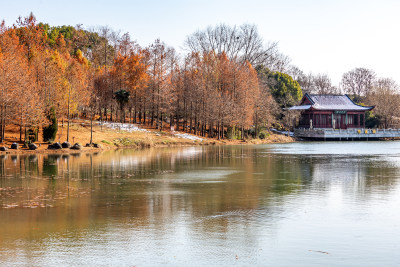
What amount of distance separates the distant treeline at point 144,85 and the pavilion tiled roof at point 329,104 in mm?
4075

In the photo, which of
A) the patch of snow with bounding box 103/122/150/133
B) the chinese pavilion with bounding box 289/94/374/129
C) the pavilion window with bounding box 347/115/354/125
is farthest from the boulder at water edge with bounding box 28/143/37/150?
the pavilion window with bounding box 347/115/354/125

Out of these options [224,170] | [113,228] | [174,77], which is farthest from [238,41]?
[113,228]

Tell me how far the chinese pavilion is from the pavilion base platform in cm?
428

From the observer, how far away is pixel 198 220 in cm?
1423

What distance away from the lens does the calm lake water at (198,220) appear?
417 inches

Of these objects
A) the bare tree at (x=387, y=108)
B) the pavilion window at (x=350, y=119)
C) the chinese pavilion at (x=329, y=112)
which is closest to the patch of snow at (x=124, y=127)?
the chinese pavilion at (x=329, y=112)

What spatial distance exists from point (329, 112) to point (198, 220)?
293ft

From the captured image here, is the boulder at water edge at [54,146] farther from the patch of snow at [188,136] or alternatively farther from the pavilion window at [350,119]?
the pavilion window at [350,119]

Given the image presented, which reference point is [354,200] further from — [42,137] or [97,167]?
[42,137]

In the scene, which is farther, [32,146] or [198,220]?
[32,146]

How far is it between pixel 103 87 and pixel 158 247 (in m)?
69.5

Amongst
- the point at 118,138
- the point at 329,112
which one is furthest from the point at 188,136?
the point at 329,112

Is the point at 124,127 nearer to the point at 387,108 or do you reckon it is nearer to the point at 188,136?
the point at 188,136

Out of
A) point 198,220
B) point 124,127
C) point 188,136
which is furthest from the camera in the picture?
point 188,136
